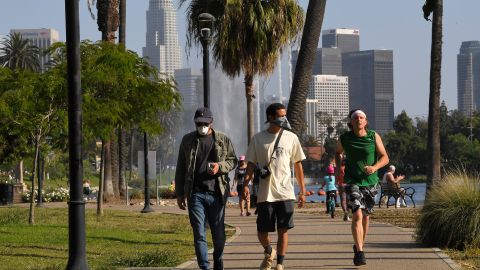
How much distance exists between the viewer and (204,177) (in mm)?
11398

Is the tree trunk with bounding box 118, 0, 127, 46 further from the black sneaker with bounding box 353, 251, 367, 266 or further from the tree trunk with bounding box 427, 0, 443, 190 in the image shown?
the black sneaker with bounding box 353, 251, 367, 266

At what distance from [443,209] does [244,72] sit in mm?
20470

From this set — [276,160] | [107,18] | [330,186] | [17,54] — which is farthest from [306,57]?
[17,54]

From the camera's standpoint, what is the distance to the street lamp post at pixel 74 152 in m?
11.6

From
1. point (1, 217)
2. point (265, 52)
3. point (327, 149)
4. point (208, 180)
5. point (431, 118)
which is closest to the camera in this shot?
point (208, 180)

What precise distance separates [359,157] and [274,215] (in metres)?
1.49

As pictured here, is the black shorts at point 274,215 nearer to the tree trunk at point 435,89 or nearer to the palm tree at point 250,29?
the tree trunk at point 435,89

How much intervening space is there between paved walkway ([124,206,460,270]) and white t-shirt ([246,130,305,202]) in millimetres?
1171

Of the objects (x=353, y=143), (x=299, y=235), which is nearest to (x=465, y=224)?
(x=353, y=143)

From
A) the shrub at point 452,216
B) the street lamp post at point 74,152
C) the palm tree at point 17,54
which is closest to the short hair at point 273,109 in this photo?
the street lamp post at point 74,152

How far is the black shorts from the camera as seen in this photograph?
38.9ft

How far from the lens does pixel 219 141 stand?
452 inches

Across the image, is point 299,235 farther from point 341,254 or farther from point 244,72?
point 244,72

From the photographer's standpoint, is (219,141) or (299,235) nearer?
(219,141)
